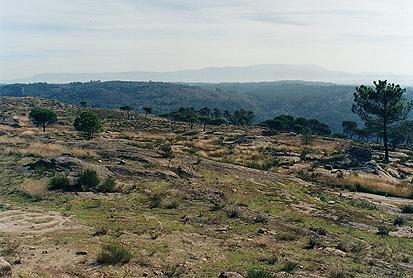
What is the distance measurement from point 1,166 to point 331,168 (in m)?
30.4

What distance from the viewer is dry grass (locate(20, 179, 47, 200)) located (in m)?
19.8

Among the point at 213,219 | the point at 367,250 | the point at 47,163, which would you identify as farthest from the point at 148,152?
the point at 367,250

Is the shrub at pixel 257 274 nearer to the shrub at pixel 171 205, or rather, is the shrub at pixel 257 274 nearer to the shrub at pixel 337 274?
the shrub at pixel 337 274

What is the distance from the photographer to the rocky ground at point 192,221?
1302 centimetres

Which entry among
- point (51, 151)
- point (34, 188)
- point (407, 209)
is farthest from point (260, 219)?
point (51, 151)

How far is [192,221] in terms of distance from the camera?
18.4 m

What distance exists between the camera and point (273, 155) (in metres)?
51.1

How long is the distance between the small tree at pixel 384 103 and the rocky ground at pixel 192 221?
2181 cm

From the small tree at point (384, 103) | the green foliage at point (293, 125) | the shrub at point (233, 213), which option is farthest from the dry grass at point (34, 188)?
the green foliage at point (293, 125)

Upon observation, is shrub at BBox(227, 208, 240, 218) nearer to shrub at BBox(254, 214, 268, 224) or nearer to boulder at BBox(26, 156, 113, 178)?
shrub at BBox(254, 214, 268, 224)

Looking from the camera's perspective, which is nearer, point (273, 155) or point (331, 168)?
point (331, 168)

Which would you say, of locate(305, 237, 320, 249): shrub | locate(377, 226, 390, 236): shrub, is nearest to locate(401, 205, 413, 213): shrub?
locate(377, 226, 390, 236): shrub

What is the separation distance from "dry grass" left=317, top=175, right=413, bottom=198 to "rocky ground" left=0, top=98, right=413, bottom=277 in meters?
0.11

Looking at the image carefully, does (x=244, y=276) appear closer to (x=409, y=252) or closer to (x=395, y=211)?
(x=409, y=252)
